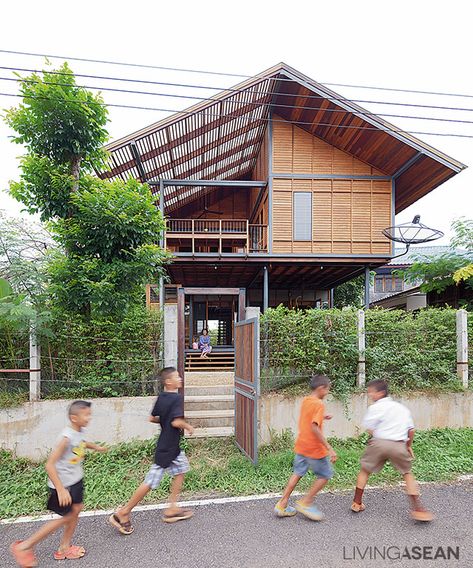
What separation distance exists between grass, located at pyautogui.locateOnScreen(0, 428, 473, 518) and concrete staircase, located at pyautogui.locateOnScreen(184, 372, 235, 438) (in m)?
0.27

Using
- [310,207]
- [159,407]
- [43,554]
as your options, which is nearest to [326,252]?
[310,207]

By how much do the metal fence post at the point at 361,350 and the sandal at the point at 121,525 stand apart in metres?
3.83

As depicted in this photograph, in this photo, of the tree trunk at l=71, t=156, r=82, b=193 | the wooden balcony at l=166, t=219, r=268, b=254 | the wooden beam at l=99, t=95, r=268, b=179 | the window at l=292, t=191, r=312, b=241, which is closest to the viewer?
the tree trunk at l=71, t=156, r=82, b=193

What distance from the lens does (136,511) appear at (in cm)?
373

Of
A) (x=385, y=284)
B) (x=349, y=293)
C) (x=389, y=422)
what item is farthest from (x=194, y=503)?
(x=385, y=284)

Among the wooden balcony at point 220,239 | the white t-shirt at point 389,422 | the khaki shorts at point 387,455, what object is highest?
the wooden balcony at point 220,239

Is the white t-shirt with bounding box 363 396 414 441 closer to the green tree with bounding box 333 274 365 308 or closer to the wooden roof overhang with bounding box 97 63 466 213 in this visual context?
the wooden roof overhang with bounding box 97 63 466 213

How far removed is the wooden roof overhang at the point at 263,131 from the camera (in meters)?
11.4

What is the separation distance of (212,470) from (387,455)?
2.11 meters

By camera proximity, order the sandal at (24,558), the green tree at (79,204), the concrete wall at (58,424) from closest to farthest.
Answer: the sandal at (24,558) < the concrete wall at (58,424) < the green tree at (79,204)

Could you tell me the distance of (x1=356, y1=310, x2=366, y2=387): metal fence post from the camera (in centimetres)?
591

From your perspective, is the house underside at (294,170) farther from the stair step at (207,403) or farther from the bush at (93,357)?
the bush at (93,357)

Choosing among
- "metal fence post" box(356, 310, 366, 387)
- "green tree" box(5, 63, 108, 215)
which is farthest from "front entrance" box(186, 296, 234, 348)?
"green tree" box(5, 63, 108, 215)

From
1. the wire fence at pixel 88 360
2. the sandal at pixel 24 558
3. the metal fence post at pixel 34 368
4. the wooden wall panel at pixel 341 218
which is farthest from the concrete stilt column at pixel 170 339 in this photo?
the wooden wall panel at pixel 341 218
